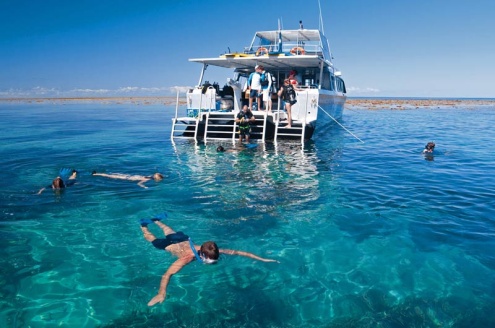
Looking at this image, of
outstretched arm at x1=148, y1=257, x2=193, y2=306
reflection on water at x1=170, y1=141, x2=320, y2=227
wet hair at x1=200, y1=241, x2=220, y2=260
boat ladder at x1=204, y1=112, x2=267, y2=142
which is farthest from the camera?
boat ladder at x1=204, y1=112, x2=267, y2=142

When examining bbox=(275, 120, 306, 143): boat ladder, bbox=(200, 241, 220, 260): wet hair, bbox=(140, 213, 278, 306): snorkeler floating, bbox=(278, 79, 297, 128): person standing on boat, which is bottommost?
bbox=(140, 213, 278, 306): snorkeler floating

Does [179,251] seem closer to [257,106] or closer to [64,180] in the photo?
[64,180]

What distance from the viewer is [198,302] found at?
4.80 meters

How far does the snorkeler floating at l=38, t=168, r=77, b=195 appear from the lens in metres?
9.54

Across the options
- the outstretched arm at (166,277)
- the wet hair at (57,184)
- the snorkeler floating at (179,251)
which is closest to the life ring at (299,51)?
the wet hair at (57,184)

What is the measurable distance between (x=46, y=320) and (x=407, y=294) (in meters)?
4.89

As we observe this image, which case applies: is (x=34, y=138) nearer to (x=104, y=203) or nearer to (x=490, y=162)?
(x=104, y=203)

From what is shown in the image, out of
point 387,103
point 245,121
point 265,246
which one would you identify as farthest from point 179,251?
point 387,103

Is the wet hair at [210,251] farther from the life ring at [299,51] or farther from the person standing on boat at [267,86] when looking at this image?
the life ring at [299,51]

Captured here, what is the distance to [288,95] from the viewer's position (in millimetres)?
16422

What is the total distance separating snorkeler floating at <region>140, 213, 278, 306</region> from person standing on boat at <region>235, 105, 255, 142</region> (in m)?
10.2

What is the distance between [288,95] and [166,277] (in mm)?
12581

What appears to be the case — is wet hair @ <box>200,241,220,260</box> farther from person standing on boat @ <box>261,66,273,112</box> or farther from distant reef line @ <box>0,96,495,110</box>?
distant reef line @ <box>0,96,495,110</box>

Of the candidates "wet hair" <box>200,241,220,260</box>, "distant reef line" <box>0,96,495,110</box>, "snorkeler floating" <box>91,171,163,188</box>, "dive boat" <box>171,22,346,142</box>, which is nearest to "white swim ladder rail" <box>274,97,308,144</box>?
"dive boat" <box>171,22,346,142</box>
